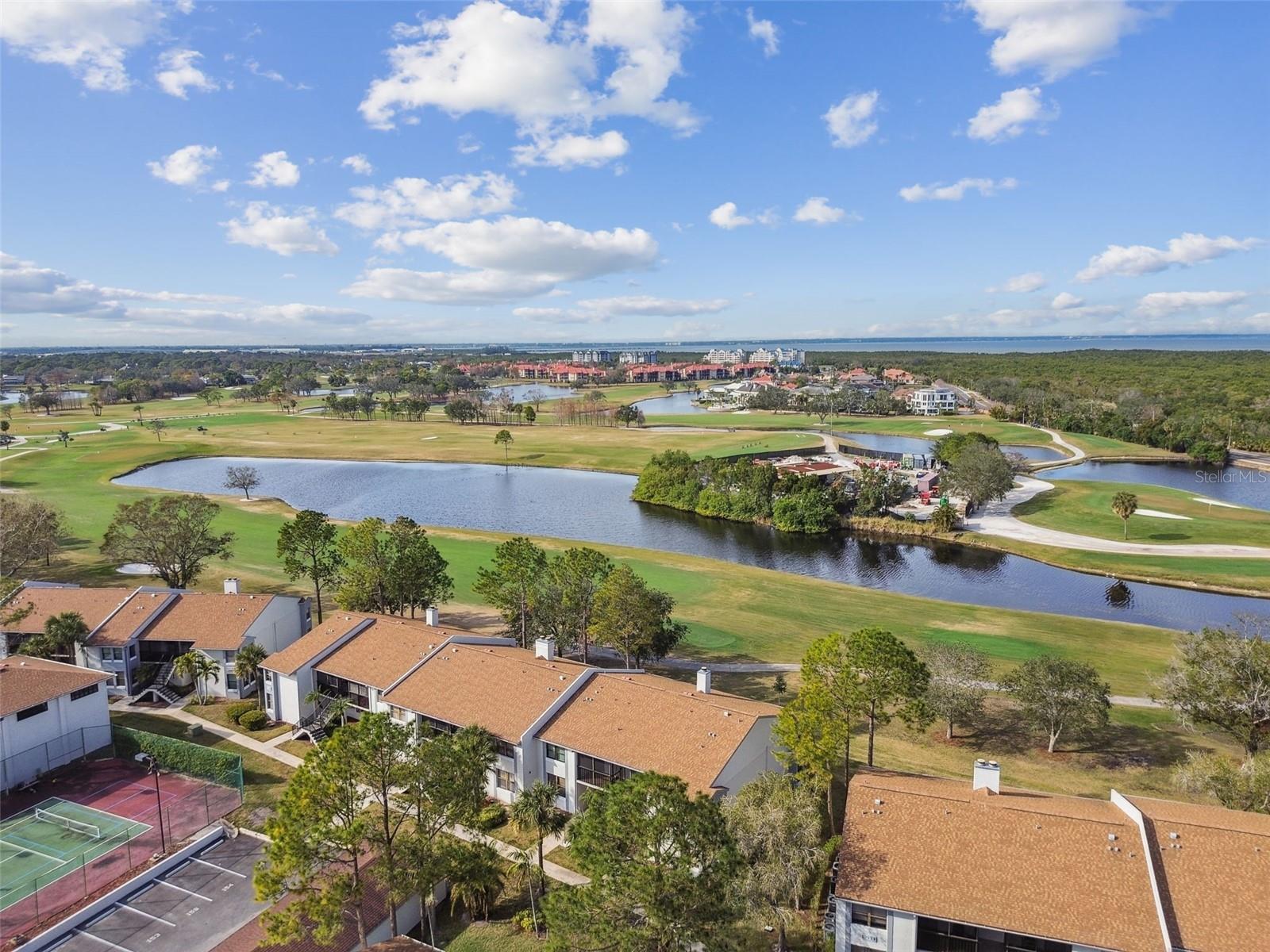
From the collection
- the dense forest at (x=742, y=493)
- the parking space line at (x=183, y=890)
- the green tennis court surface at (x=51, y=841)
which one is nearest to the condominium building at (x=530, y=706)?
the parking space line at (x=183, y=890)

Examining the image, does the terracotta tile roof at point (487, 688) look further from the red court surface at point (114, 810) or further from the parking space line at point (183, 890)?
the parking space line at point (183, 890)

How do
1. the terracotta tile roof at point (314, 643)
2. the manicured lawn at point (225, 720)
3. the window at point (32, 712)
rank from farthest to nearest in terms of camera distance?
the terracotta tile roof at point (314, 643) → the manicured lawn at point (225, 720) → the window at point (32, 712)

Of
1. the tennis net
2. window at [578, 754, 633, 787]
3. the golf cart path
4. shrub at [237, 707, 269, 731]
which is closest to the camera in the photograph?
window at [578, 754, 633, 787]

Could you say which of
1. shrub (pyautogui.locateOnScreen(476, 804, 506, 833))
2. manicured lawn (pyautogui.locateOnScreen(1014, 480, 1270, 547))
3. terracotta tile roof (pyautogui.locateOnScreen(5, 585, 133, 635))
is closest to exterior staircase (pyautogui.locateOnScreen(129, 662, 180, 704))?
terracotta tile roof (pyautogui.locateOnScreen(5, 585, 133, 635))

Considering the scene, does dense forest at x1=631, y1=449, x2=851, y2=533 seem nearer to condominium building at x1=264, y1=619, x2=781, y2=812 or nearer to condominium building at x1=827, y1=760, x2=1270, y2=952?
condominium building at x1=264, y1=619, x2=781, y2=812

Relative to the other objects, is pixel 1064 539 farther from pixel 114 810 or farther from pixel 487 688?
pixel 114 810

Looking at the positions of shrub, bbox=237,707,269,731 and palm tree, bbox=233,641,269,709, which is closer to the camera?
shrub, bbox=237,707,269,731

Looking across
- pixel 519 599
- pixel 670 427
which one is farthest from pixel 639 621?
pixel 670 427
